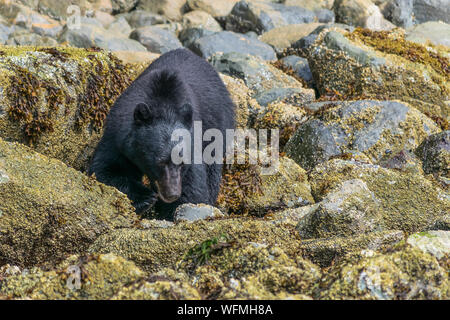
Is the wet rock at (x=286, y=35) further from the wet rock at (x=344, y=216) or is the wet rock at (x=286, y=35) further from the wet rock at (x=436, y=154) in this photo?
the wet rock at (x=344, y=216)

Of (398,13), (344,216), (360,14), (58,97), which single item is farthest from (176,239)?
(398,13)

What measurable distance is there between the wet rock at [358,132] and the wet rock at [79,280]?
179 inches

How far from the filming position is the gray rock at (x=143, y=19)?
18.1 meters

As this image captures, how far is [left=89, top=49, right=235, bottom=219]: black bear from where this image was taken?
579 centimetres

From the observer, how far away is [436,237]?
350 centimetres

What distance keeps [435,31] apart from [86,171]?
398 inches

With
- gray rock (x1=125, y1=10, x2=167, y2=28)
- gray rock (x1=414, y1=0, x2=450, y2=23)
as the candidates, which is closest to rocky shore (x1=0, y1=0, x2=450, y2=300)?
gray rock (x1=125, y1=10, x2=167, y2=28)

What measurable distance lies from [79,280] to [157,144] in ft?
8.79

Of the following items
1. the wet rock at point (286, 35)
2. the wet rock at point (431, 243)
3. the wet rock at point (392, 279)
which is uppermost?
the wet rock at point (286, 35)

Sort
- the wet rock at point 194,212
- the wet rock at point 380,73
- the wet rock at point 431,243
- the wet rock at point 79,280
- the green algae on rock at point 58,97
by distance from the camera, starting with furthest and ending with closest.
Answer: the wet rock at point 380,73, the green algae on rock at point 58,97, the wet rock at point 194,212, the wet rock at point 431,243, the wet rock at point 79,280

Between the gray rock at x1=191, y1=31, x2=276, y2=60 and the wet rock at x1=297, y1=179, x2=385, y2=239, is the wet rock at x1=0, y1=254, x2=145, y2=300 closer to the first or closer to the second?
the wet rock at x1=297, y1=179, x2=385, y2=239

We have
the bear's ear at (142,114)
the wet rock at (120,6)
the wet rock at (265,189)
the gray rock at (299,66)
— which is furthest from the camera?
the wet rock at (120,6)

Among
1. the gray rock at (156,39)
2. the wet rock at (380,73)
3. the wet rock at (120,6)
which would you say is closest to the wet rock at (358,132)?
the wet rock at (380,73)

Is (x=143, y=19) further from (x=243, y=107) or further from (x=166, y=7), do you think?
(x=243, y=107)
